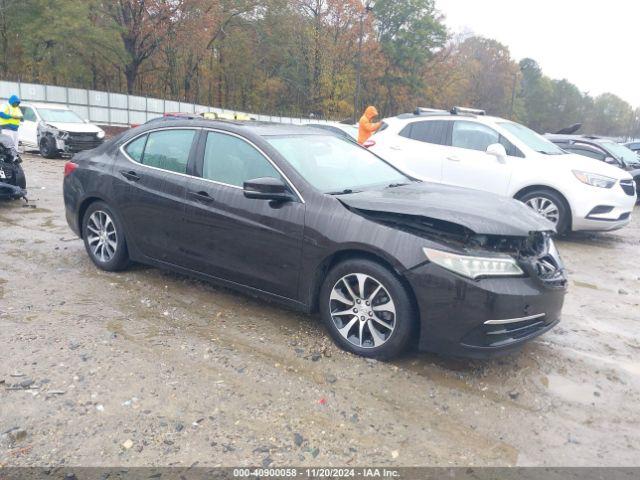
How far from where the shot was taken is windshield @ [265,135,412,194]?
445 centimetres

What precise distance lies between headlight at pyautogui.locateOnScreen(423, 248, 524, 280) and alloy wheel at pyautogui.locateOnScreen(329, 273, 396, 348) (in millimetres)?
430

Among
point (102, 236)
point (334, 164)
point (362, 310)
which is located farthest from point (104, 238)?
point (362, 310)

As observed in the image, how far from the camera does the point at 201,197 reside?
4.71 meters

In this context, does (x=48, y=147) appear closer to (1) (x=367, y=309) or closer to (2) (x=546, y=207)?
(2) (x=546, y=207)

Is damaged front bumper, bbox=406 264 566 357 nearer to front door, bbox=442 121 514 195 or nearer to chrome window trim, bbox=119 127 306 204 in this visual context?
chrome window trim, bbox=119 127 306 204

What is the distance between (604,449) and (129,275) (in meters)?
4.45

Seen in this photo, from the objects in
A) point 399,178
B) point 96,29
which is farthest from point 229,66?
point 399,178

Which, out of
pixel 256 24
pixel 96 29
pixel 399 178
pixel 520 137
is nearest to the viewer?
pixel 399 178

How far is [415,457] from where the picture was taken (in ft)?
9.62

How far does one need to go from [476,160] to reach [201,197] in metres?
5.24

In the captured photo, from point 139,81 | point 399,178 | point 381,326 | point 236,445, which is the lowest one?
point 236,445

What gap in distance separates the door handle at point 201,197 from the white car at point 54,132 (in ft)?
41.9

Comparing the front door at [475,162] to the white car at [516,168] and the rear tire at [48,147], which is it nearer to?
the white car at [516,168]

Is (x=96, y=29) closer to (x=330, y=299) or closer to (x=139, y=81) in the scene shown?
(x=139, y=81)
